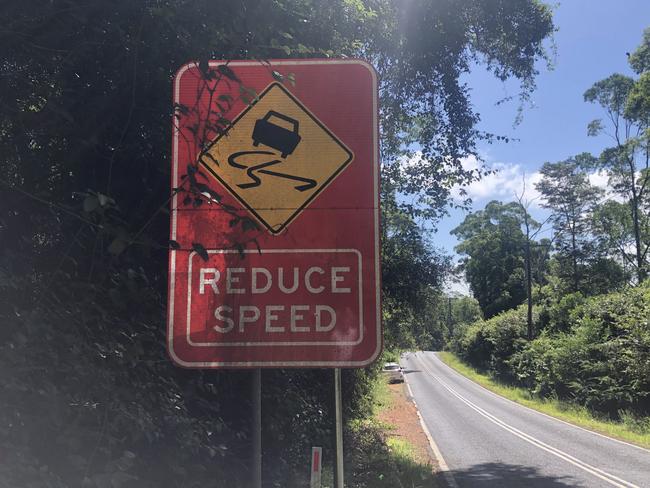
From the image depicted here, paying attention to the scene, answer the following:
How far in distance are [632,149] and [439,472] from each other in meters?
39.1

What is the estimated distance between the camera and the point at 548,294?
48.5m

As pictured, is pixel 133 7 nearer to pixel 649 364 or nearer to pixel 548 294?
pixel 649 364

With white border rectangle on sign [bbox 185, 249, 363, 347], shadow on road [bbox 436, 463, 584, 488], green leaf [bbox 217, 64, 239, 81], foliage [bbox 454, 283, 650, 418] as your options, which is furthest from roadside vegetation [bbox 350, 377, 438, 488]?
foliage [bbox 454, 283, 650, 418]

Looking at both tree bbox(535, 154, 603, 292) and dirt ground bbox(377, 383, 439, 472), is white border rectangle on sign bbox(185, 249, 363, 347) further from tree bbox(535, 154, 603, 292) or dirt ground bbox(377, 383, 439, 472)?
tree bbox(535, 154, 603, 292)

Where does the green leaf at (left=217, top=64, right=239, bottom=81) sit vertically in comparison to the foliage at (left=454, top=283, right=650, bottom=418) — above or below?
above

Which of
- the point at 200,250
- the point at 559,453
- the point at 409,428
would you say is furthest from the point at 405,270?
the point at 200,250

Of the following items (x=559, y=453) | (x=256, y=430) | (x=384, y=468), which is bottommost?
(x=559, y=453)

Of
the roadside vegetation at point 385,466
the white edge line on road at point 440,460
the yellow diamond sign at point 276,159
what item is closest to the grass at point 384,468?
the roadside vegetation at point 385,466

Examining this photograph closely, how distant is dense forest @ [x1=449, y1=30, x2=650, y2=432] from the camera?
23245 millimetres

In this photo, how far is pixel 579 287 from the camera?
53219 mm

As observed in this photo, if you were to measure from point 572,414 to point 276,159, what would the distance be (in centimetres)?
2719

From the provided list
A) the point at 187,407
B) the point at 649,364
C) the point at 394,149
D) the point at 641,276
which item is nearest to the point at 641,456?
the point at 649,364

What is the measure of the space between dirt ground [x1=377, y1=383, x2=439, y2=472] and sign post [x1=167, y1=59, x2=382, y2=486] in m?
10.6

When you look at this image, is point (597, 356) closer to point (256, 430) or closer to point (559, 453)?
point (559, 453)
